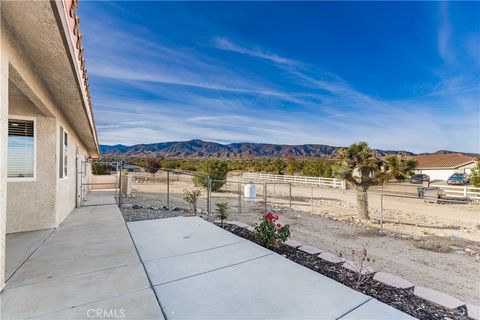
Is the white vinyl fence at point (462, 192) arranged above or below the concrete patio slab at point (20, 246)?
below

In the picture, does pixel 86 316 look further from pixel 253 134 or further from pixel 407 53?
pixel 253 134

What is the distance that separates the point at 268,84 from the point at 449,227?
2149cm

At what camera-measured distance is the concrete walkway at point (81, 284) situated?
2273 millimetres

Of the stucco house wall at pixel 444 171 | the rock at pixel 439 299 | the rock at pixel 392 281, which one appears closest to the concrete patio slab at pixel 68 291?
the rock at pixel 392 281

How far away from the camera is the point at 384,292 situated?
2.90 m

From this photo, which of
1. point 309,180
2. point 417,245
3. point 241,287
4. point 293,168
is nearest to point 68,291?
point 241,287

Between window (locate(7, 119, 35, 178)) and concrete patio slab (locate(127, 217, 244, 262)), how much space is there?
95.3 inches

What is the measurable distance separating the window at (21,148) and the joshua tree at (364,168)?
10.8 metres

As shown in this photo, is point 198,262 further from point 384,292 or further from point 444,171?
point 444,171

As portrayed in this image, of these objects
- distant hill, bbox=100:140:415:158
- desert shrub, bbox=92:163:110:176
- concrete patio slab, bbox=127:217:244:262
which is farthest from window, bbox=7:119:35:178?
distant hill, bbox=100:140:415:158

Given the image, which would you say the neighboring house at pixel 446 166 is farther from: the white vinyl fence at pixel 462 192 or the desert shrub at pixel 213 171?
the desert shrub at pixel 213 171

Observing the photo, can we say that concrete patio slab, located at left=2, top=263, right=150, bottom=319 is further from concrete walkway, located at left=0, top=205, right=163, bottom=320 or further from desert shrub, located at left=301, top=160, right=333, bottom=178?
desert shrub, located at left=301, top=160, right=333, bottom=178

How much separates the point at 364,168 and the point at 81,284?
36.4 ft

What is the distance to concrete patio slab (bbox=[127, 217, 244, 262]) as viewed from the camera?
4.05 metres
